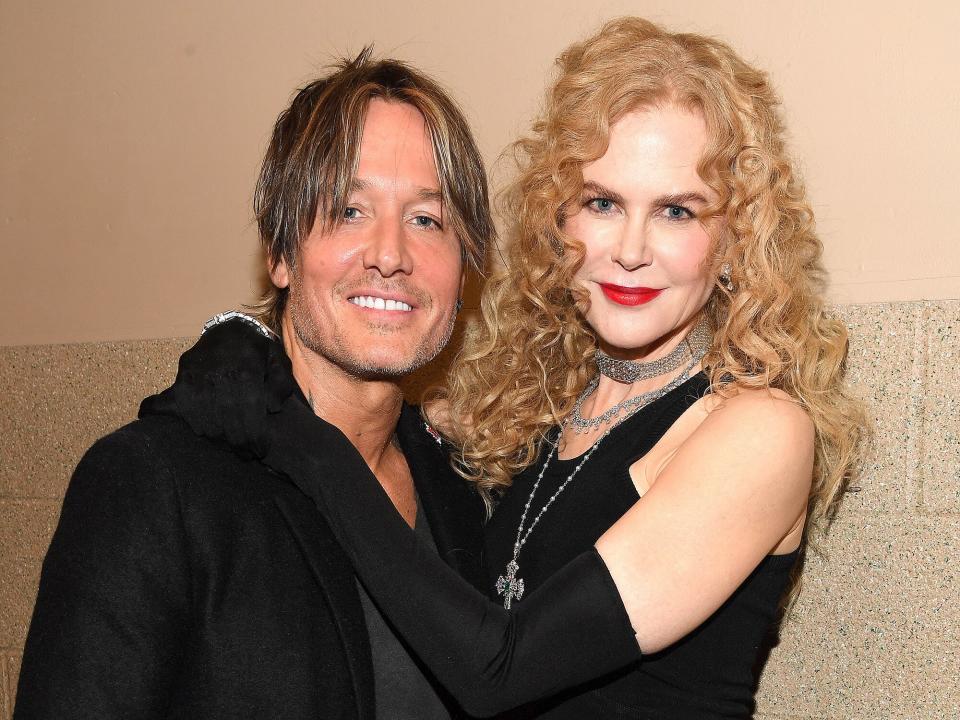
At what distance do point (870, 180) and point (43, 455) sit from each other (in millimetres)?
2121

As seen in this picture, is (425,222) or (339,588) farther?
(425,222)

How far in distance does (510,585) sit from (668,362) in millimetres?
445

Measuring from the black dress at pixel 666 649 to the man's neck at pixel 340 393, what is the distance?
11.9 inches

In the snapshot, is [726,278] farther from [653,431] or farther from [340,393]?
[340,393]

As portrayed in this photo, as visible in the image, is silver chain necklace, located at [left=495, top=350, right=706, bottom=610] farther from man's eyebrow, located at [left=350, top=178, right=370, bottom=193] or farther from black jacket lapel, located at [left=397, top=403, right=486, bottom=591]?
man's eyebrow, located at [left=350, top=178, right=370, bottom=193]

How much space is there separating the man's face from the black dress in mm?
332

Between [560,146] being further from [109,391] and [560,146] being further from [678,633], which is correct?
[109,391]

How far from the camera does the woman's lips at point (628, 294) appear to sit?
4.78ft

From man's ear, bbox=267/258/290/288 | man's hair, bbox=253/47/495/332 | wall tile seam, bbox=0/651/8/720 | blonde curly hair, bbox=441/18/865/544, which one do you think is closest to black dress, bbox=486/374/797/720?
blonde curly hair, bbox=441/18/865/544

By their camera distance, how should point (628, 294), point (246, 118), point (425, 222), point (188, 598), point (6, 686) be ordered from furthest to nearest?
point (6, 686) < point (246, 118) < point (425, 222) < point (628, 294) < point (188, 598)

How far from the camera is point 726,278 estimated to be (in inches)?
59.0

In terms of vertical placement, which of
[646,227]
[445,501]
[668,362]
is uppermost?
[646,227]

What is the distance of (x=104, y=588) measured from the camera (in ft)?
3.87

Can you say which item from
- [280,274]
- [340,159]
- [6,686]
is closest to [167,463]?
[280,274]
